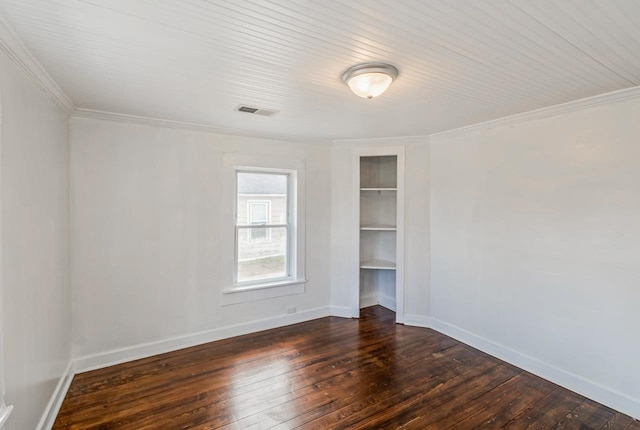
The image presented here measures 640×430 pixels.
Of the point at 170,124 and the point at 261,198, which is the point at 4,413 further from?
the point at 261,198

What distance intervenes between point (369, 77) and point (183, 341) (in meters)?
3.23

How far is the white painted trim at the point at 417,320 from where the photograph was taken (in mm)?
3946

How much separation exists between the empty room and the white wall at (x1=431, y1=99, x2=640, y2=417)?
0.06ft

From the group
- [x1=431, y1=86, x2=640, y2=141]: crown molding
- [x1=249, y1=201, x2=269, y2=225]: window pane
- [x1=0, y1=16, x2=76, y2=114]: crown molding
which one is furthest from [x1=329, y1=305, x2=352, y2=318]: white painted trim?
[x1=0, y1=16, x2=76, y2=114]: crown molding

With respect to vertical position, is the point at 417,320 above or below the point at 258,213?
below

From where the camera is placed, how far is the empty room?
1.59 m

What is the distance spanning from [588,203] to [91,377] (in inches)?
180

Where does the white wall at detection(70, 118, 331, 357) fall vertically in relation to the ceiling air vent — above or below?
below

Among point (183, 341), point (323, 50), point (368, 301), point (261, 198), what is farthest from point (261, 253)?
point (323, 50)

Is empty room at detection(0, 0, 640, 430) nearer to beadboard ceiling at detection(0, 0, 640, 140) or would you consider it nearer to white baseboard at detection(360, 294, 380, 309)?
beadboard ceiling at detection(0, 0, 640, 140)

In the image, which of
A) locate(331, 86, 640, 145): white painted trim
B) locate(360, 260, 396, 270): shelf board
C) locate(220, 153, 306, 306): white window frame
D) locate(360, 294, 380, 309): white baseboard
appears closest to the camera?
locate(331, 86, 640, 145): white painted trim

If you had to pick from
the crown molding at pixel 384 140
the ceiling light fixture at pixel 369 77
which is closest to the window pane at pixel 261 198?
the crown molding at pixel 384 140

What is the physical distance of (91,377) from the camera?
2.78 metres

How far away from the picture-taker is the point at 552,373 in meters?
2.75
